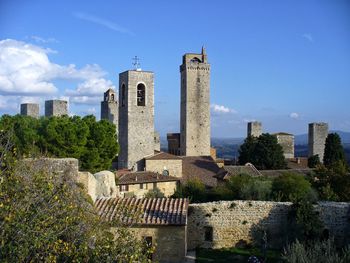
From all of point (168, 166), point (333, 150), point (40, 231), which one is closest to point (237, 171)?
point (168, 166)

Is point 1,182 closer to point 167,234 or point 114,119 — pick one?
point 167,234

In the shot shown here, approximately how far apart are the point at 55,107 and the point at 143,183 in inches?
629

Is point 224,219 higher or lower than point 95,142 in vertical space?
lower

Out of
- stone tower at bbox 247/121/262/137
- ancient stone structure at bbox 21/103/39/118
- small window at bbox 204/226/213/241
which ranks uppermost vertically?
ancient stone structure at bbox 21/103/39/118

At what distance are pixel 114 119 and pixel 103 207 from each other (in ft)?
134

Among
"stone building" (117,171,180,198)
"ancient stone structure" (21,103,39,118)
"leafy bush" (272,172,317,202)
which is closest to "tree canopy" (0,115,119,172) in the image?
"stone building" (117,171,180,198)

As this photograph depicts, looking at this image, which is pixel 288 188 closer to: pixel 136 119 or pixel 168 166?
pixel 168 166

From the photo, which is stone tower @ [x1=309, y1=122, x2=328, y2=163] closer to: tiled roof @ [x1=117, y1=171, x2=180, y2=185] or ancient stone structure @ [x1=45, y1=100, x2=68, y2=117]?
Answer: tiled roof @ [x1=117, y1=171, x2=180, y2=185]

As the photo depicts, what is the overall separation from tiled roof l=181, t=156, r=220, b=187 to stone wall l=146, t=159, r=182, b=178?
75cm

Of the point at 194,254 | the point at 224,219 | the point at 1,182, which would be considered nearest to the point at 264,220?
the point at 224,219

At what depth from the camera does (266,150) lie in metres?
42.8

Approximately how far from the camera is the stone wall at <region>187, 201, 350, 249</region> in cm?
1622

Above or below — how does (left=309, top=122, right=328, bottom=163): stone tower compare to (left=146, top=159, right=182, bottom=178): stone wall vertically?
above

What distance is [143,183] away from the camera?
31453 millimetres
